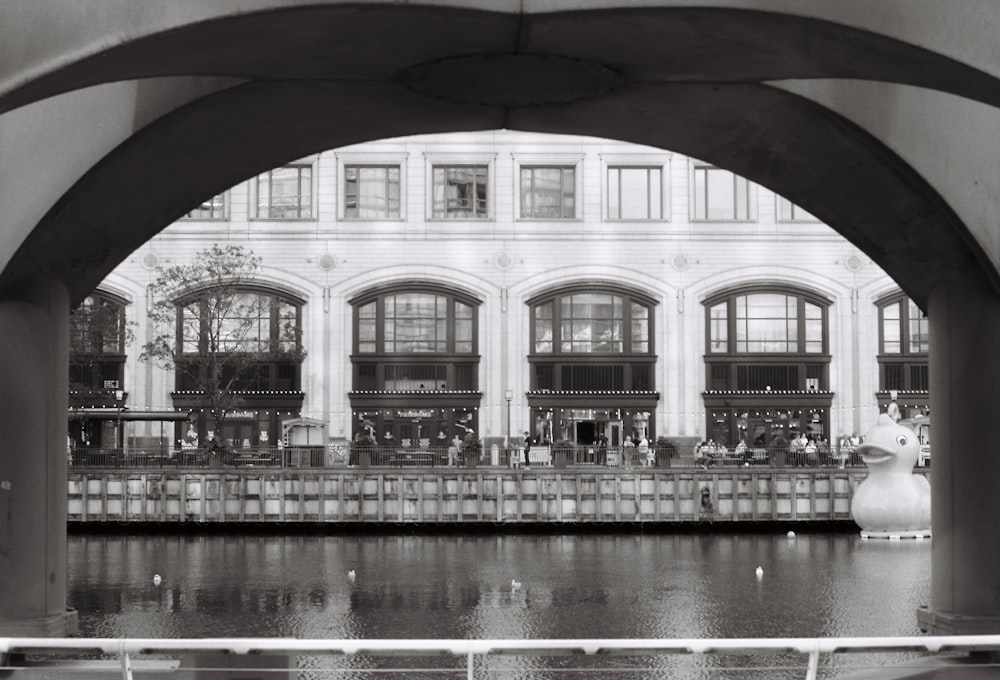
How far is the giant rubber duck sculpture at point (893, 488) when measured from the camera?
3161 centimetres

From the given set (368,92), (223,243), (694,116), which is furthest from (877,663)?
(223,243)

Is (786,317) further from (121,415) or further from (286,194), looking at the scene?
(121,415)

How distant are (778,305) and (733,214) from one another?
4.92 metres

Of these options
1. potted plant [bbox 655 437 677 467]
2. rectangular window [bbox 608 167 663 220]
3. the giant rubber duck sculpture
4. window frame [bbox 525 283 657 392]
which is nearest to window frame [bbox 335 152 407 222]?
window frame [bbox 525 283 657 392]

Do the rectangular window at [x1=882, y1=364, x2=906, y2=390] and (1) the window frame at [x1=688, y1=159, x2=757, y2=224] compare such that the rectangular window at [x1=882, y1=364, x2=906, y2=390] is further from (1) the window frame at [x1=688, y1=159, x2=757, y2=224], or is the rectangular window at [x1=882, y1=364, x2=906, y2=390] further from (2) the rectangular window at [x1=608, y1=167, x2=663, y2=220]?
(2) the rectangular window at [x1=608, y1=167, x2=663, y2=220]

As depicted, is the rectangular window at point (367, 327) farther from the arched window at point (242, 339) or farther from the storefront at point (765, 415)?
the storefront at point (765, 415)

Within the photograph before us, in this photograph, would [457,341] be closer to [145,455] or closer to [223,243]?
[223,243]

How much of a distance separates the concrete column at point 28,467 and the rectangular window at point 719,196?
4730 centimetres

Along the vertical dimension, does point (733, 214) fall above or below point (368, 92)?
above

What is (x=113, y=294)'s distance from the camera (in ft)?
182

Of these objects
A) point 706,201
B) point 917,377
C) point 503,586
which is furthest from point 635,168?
point 503,586

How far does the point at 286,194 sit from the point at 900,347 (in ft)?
100

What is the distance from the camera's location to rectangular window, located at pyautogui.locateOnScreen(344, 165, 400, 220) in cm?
5728

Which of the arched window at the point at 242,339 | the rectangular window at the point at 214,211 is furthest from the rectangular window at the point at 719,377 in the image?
the rectangular window at the point at 214,211
